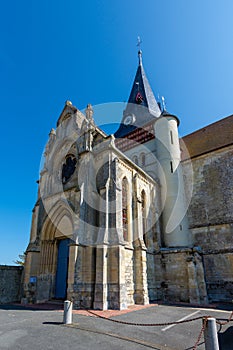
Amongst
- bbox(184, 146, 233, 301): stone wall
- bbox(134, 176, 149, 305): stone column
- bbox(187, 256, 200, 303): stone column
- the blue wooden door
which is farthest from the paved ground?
bbox(184, 146, 233, 301): stone wall

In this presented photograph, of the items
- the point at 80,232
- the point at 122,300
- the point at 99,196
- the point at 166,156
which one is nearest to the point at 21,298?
the point at 80,232

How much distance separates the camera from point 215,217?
14.3 m

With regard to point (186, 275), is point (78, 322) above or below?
below

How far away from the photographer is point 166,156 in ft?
55.5

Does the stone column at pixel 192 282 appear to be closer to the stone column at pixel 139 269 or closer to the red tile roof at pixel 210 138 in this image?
the stone column at pixel 139 269

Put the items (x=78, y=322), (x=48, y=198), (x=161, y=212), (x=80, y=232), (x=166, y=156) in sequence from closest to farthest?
1. (x=78, y=322)
2. (x=80, y=232)
3. (x=48, y=198)
4. (x=161, y=212)
5. (x=166, y=156)

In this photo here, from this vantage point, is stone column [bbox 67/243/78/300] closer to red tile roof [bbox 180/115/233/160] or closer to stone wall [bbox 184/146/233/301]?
stone wall [bbox 184/146/233/301]

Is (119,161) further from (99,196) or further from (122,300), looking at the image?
(122,300)

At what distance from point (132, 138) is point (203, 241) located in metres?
11.9

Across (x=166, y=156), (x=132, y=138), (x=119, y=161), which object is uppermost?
(x=132, y=138)

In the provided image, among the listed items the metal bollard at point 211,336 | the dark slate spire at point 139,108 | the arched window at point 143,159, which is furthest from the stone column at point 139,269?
the dark slate spire at point 139,108

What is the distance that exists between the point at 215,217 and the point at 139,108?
1583cm

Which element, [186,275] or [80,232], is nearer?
[80,232]

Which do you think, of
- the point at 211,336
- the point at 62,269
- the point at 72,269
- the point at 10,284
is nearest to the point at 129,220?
the point at 72,269
